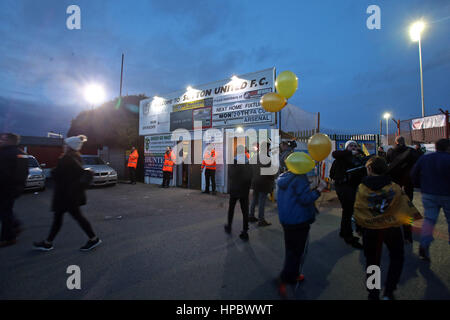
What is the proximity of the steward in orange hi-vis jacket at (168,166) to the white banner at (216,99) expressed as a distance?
5.41 ft

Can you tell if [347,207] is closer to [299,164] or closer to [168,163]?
[299,164]

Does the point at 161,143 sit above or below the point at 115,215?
above

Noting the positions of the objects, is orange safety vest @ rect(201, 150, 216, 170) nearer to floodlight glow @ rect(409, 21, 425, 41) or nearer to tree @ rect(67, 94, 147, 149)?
floodlight glow @ rect(409, 21, 425, 41)

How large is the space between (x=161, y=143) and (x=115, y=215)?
7360 mm

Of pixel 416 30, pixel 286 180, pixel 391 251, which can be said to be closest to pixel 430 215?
pixel 391 251

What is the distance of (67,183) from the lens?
11.7ft

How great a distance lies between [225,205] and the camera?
736cm

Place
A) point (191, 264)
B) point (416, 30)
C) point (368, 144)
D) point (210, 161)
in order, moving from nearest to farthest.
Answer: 1. point (191, 264)
2. point (210, 161)
3. point (368, 144)
4. point (416, 30)

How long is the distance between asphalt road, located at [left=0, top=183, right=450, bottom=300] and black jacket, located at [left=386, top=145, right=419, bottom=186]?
3.85 feet

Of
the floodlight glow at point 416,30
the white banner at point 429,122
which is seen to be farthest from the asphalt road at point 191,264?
the floodlight glow at point 416,30

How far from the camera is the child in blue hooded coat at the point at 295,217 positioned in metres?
2.40

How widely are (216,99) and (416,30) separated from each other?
45.8ft
